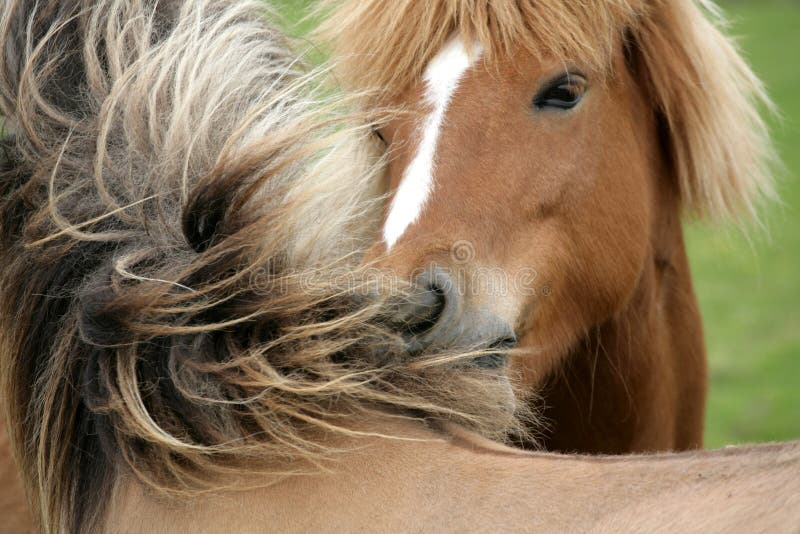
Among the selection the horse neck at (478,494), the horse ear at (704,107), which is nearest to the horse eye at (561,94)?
the horse ear at (704,107)

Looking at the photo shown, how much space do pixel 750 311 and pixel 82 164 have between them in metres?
6.36

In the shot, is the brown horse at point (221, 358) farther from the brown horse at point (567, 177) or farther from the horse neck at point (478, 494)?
the brown horse at point (567, 177)

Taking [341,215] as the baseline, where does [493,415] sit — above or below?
below

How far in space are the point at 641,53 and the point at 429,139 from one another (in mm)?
648

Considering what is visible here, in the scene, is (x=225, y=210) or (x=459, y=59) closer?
(x=225, y=210)

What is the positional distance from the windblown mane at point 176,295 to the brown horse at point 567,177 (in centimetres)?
23

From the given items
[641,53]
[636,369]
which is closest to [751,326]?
[636,369]

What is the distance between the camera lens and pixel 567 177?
6.14 feet

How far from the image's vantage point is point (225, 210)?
1321mm

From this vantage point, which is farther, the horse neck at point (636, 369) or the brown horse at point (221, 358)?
the horse neck at point (636, 369)

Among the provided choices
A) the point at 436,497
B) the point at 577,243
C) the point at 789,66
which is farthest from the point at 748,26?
the point at 436,497

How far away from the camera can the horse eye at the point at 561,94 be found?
1.85 metres

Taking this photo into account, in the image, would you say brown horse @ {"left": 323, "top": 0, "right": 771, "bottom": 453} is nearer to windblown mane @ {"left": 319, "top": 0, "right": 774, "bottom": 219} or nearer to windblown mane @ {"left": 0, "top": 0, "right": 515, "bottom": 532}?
windblown mane @ {"left": 319, "top": 0, "right": 774, "bottom": 219}

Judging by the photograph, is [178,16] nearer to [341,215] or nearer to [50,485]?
[341,215]
